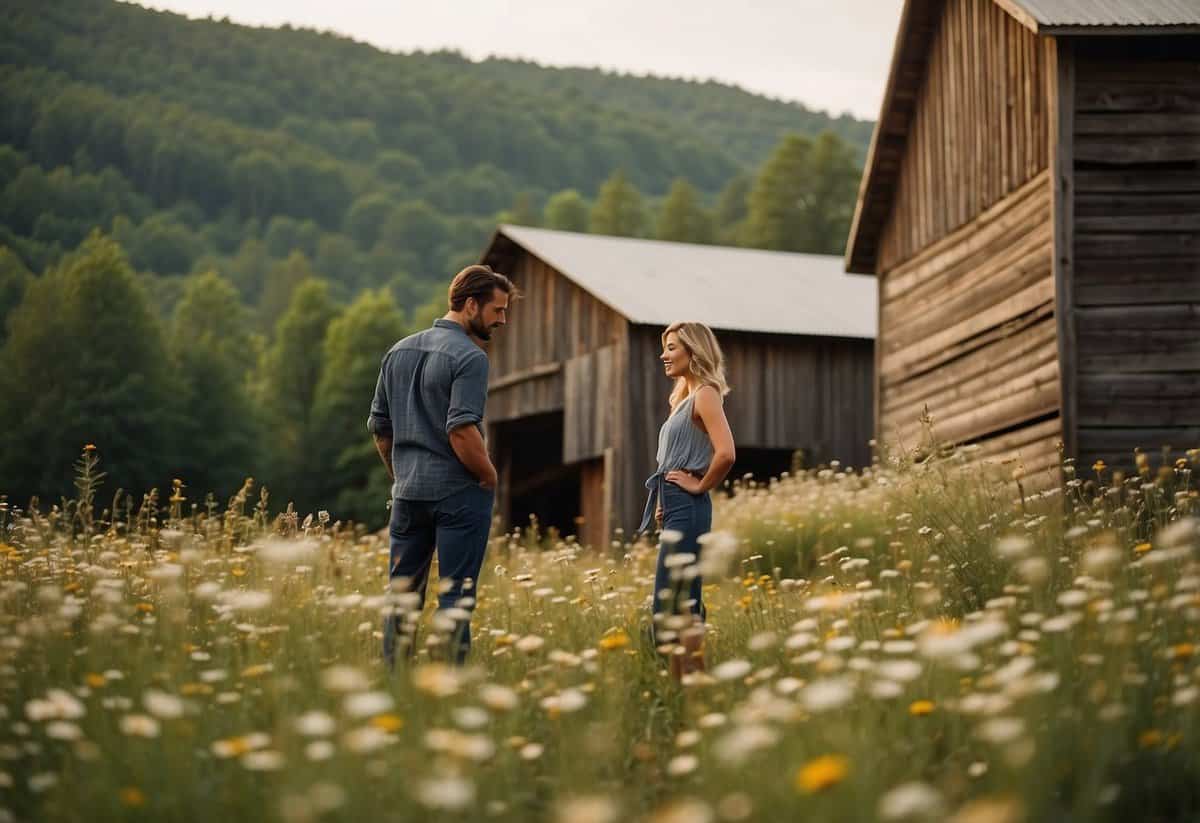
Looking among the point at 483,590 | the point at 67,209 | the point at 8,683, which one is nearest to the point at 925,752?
the point at 8,683

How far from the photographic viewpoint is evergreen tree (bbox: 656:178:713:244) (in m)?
60.7

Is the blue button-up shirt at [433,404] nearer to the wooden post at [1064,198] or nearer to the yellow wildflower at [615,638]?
the yellow wildflower at [615,638]

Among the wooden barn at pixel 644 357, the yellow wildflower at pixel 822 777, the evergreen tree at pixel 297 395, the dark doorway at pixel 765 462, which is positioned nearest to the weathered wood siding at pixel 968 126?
the wooden barn at pixel 644 357

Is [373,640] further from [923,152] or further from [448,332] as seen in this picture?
[923,152]

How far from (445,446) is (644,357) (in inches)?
601

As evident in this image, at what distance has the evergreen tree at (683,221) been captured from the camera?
60719 mm

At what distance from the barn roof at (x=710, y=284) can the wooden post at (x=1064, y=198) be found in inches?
323

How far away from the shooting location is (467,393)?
605 cm

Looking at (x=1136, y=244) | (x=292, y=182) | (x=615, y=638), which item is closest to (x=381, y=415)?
(x=615, y=638)

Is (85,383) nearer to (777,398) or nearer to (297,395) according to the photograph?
(297,395)

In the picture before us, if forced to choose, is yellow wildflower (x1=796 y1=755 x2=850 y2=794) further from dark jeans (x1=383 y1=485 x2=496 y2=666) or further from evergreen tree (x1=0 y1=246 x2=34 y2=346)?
evergreen tree (x1=0 y1=246 x2=34 y2=346)

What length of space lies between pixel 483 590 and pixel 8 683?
13.3 feet

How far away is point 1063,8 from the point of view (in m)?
12.8

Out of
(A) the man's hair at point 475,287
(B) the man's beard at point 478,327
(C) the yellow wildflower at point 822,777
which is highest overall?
(A) the man's hair at point 475,287
